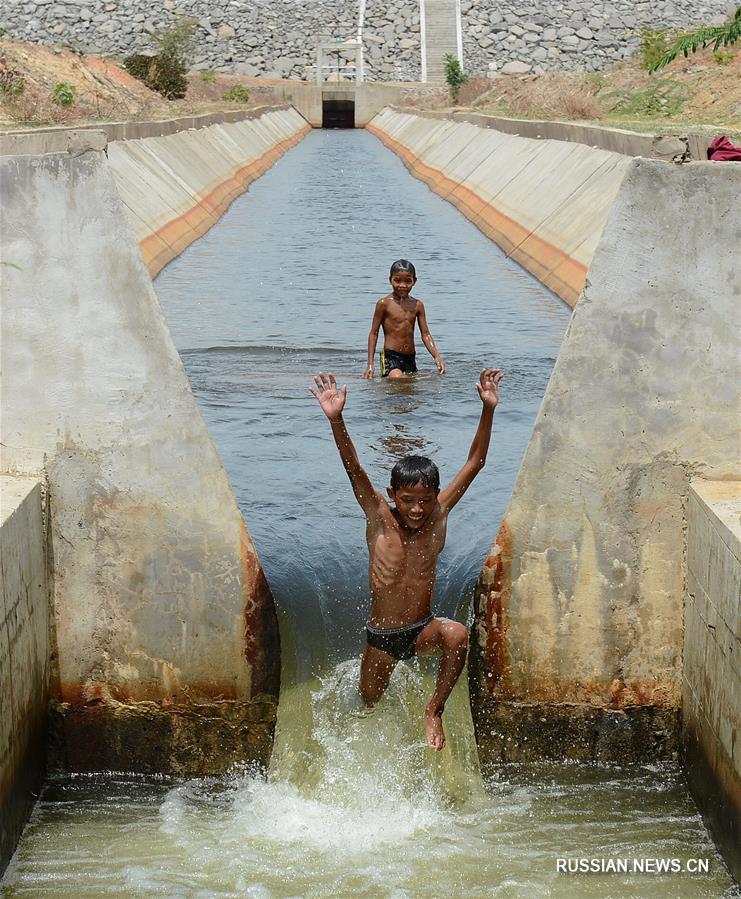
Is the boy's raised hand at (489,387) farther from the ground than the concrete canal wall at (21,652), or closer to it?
farther from the ground

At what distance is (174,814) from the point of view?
20.4 ft

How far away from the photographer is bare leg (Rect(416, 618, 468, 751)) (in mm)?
6090

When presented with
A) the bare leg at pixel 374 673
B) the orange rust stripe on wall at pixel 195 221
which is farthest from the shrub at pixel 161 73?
the bare leg at pixel 374 673

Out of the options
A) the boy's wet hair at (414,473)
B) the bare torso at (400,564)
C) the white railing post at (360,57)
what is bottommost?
the bare torso at (400,564)

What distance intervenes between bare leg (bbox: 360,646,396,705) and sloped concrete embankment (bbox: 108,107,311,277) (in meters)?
7.58

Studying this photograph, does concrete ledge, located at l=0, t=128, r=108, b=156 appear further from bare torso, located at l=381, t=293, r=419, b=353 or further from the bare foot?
bare torso, located at l=381, t=293, r=419, b=353

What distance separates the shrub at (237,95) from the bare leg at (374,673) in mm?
57507

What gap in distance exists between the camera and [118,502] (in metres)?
6.43

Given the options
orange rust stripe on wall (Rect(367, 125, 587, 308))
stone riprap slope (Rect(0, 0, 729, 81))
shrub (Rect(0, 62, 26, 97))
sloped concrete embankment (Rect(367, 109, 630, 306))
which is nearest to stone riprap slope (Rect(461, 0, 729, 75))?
stone riprap slope (Rect(0, 0, 729, 81))

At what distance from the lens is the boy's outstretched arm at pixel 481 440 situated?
5785 millimetres

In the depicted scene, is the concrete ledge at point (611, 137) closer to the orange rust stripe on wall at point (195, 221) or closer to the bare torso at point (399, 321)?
the bare torso at point (399, 321)

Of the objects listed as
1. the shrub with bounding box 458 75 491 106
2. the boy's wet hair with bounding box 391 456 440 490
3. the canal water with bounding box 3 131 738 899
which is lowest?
the canal water with bounding box 3 131 738 899

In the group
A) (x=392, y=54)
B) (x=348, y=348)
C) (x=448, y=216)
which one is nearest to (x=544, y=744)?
(x=348, y=348)

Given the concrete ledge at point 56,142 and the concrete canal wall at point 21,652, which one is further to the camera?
the concrete ledge at point 56,142
